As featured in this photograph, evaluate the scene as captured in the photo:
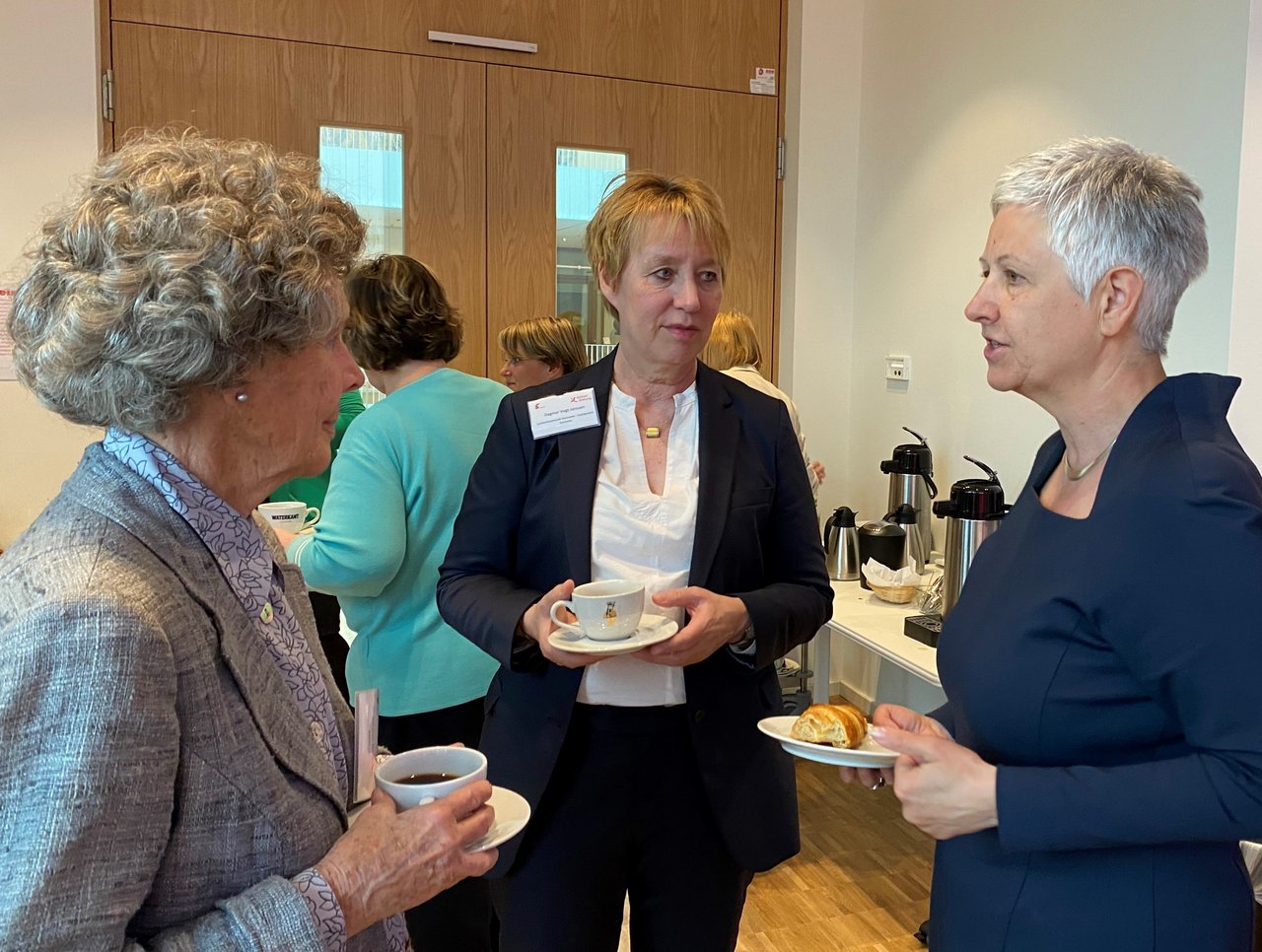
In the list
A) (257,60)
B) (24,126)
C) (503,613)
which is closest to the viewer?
(503,613)

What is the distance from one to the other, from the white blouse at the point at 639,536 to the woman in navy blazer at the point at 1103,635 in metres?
0.40

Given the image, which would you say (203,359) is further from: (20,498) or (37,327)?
(20,498)

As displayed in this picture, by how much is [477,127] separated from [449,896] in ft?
9.32

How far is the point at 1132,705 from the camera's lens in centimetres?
104

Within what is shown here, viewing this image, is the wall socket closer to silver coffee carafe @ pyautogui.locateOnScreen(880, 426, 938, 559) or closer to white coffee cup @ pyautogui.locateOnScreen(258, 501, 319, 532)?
silver coffee carafe @ pyautogui.locateOnScreen(880, 426, 938, 559)

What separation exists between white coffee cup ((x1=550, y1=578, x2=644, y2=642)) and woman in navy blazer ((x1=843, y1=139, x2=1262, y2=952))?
344 millimetres

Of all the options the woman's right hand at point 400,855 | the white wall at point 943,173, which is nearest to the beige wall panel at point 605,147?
the white wall at point 943,173

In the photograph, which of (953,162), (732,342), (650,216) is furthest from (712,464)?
(953,162)

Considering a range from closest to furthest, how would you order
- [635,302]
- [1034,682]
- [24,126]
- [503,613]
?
[1034,682]
[503,613]
[635,302]
[24,126]

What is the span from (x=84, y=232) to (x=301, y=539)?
1.17 meters

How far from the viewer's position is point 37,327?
2.80ft

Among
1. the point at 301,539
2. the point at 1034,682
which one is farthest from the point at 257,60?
the point at 1034,682

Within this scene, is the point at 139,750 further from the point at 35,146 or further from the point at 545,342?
the point at 35,146

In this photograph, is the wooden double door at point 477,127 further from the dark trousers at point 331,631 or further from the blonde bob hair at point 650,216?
the blonde bob hair at point 650,216
